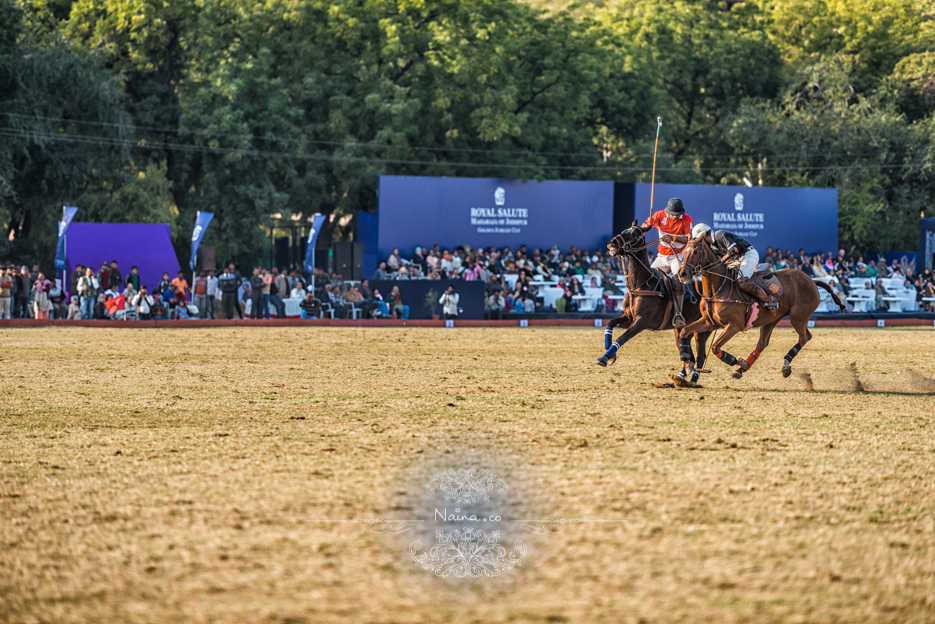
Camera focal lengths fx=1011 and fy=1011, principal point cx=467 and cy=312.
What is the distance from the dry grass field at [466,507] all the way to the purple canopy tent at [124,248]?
14.4 m

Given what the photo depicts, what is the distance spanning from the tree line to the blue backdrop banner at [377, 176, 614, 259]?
4.11m

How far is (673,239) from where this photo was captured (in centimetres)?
1277

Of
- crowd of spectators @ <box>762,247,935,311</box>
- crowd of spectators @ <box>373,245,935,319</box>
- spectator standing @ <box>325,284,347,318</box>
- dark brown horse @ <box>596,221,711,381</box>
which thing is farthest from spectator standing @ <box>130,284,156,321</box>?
crowd of spectators @ <box>762,247,935,311</box>

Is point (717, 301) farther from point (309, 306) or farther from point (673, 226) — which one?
point (309, 306)

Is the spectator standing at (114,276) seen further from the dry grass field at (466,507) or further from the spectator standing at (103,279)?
the dry grass field at (466,507)

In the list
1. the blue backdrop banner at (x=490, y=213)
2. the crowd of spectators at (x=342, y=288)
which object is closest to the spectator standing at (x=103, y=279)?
the crowd of spectators at (x=342, y=288)

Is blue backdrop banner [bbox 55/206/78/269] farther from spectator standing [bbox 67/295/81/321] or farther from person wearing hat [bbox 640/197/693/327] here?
person wearing hat [bbox 640/197/693/327]

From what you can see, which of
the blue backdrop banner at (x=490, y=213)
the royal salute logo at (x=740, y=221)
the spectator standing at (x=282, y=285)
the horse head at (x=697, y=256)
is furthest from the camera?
the royal salute logo at (x=740, y=221)

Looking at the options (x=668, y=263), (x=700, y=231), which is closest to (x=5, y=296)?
(x=668, y=263)

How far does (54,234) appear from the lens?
32.0 meters

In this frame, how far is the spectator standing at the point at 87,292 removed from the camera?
78.6 ft

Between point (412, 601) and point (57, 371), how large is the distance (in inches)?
416

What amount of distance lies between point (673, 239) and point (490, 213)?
19178mm

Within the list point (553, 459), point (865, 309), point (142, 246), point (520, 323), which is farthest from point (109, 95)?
point (553, 459)
